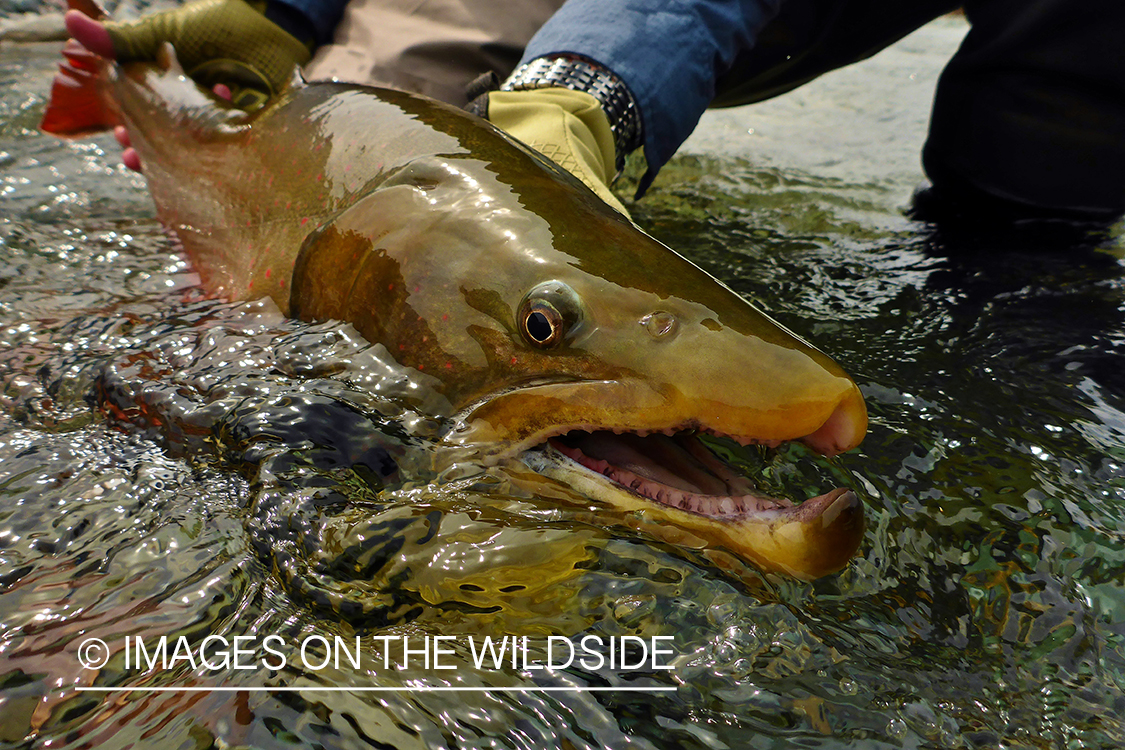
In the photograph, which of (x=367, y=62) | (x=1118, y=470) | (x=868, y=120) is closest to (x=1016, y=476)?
(x=1118, y=470)

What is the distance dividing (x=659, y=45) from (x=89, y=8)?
2.59m

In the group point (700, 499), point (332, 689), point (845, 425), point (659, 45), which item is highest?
point (659, 45)

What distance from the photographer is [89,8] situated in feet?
11.1

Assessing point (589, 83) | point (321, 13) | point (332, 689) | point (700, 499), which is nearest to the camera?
point (332, 689)

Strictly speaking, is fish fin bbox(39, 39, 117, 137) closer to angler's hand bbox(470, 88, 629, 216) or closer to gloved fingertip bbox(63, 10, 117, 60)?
gloved fingertip bbox(63, 10, 117, 60)

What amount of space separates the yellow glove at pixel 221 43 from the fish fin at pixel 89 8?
260mm

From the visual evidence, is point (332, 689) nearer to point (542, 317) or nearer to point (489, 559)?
point (489, 559)

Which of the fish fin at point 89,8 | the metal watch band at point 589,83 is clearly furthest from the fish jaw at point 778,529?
the fish fin at point 89,8

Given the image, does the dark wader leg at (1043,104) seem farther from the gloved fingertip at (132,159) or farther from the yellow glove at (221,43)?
the gloved fingertip at (132,159)

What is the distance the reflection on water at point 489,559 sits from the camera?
1109 millimetres

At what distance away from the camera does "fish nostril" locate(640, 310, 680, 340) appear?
144cm

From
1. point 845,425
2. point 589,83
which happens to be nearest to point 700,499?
point 845,425

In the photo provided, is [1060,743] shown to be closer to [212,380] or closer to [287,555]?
[287,555]

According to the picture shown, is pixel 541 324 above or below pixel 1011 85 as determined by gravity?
below
